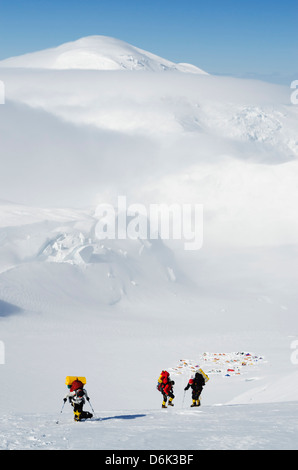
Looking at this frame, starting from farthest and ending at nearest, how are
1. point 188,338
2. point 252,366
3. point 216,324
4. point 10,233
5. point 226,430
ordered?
point 10,233, point 216,324, point 188,338, point 252,366, point 226,430

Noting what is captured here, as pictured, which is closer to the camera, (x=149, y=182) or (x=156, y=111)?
(x=149, y=182)

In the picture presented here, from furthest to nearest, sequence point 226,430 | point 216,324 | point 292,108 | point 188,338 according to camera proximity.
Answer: point 292,108 → point 216,324 → point 188,338 → point 226,430

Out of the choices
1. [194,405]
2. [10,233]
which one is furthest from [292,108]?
[194,405]

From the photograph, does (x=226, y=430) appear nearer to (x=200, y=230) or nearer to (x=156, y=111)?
(x=200, y=230)

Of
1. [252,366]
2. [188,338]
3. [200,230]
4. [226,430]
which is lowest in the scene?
[226,430]

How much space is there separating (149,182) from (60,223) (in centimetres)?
6906

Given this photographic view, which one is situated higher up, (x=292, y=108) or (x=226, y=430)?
(x=292, y=108)

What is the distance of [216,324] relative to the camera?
47188 mm

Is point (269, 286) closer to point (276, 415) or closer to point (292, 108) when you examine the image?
point (276, 415)

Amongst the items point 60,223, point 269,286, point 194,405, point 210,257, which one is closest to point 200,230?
point 210,257

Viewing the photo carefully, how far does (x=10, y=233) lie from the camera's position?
5825cm

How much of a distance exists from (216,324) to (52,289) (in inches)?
570

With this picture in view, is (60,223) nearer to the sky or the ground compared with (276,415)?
nearer to the sky

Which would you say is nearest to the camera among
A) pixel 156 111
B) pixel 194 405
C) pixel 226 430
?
pixel 226 430
